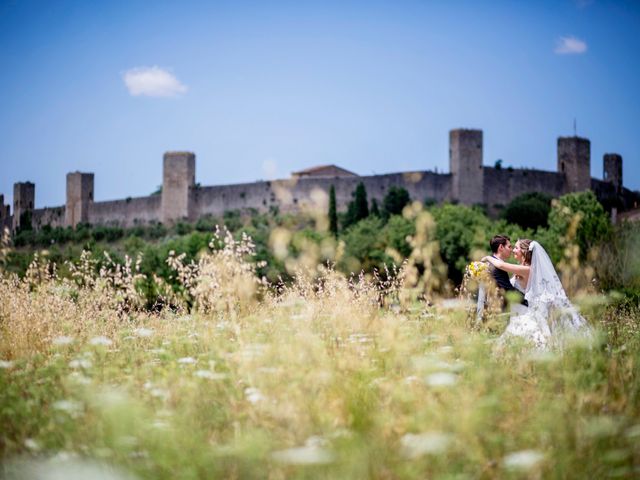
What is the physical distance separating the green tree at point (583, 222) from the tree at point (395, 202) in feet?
33.7

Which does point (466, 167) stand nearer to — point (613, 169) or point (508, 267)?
point (613, 169)

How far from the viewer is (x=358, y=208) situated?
4528 cm

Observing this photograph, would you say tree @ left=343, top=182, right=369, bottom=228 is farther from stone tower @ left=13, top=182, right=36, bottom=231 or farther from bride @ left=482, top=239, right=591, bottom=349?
bride @ left=482, top=239, right=591, bottom=349

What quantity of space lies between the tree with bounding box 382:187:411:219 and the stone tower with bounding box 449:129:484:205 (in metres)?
6.27

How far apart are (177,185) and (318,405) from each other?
5434cm

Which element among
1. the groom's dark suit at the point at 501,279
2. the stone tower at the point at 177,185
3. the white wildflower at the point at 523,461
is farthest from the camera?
the stone tower at the point at 177,185

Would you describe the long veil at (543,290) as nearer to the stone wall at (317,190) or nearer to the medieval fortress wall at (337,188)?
the stone wall at (317,190)

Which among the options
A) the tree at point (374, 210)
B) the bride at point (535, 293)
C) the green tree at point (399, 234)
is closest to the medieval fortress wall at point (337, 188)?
the tree at point (374, 210)

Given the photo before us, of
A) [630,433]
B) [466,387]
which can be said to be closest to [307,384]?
[466,387]

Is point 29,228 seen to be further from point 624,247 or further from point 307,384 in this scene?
point 307,384

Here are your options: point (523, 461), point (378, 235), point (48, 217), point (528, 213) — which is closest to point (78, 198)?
point (48, 217)

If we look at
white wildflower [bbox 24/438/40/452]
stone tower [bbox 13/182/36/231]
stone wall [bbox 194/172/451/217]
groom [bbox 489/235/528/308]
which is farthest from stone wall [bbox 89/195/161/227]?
white wildflower [bbox 24/438/40/452]

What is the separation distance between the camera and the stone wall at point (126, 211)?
5809 centimetres

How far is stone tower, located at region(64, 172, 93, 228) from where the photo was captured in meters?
61.6
